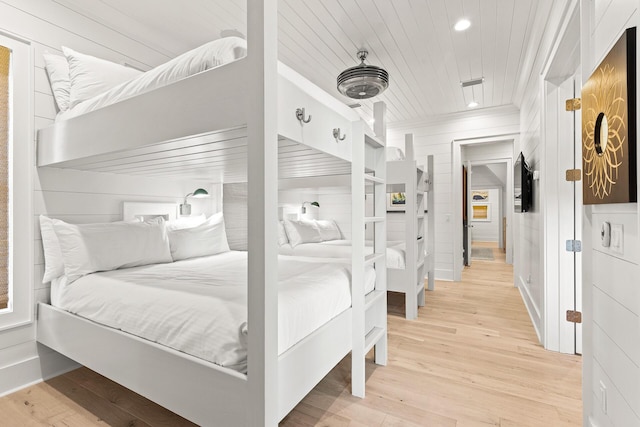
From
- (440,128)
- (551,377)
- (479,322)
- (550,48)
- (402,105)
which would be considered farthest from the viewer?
(440,128)

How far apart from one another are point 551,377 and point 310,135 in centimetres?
221

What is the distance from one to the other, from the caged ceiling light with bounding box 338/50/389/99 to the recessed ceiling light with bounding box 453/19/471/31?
686mm

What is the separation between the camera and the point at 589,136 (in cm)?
142

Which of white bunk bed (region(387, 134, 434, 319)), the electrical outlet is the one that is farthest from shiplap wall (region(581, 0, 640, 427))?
white bunk bed (region(387, 134, 434, 319))

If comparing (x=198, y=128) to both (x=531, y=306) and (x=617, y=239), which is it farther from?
(x=531, y=306)

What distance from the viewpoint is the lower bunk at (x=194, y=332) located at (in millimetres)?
1221

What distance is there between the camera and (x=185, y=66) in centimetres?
137

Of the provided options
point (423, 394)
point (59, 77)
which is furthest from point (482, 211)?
point (59, 77)

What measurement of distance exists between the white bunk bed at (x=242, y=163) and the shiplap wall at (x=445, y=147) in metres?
3.32

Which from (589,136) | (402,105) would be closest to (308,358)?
(589,136)

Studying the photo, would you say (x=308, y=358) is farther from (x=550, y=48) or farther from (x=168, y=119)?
(x=550, y=48)

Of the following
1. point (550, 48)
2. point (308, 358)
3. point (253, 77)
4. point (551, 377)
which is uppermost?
point (550, 48)

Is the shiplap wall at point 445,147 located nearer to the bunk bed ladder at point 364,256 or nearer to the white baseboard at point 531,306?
the white baseboard at point 531,306

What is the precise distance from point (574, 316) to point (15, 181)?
12.9 feet
